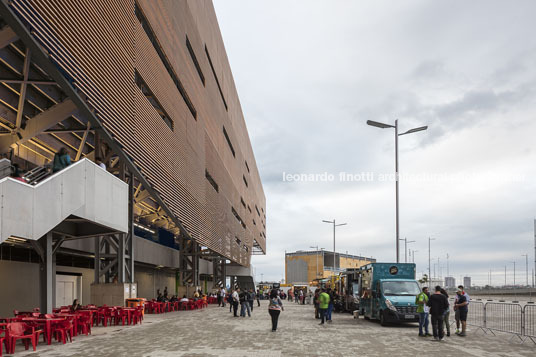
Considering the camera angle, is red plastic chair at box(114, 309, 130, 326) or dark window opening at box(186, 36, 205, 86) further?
dark window opening at box(186, 36, 205, 86)

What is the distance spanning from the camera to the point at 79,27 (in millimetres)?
16359

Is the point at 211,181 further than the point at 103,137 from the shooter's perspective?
Yes

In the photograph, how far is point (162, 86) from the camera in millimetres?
26469

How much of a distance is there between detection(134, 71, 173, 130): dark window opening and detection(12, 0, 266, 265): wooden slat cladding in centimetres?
23

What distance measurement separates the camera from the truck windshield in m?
22.2

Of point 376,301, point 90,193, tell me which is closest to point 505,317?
point 376,301

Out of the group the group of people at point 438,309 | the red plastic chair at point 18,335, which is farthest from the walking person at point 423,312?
the red plastic chair at point 18,335

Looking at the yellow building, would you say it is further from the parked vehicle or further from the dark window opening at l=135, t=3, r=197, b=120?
the parked vehicle

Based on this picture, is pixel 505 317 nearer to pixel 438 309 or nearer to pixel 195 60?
pixel 438 309

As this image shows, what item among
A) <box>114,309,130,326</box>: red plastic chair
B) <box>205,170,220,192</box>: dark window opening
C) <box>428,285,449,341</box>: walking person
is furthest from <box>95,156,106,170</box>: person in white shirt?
<box>205,170,220,192</box>: dark window opening

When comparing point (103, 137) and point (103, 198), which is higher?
point (103, 137)

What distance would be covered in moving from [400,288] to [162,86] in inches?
604

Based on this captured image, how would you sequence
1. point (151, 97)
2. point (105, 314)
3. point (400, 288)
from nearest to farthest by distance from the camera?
1. point (105, 314)
2. point (400, 288)
3. point (151, 97)

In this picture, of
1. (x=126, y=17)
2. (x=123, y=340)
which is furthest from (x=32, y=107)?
(x=123, y=340)
